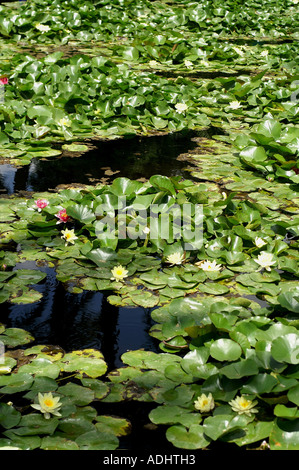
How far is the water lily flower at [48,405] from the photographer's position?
1589 mm

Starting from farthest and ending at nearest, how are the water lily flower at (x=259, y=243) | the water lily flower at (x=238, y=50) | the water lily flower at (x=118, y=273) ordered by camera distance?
the water lily flower at (x=238, y=50)
the water lily flower at (x=259, y=243)
the water lily flower at (x=118, y=273)

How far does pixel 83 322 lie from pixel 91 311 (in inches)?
3.0

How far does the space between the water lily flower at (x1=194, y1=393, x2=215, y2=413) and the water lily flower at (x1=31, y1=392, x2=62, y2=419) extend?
387 mm

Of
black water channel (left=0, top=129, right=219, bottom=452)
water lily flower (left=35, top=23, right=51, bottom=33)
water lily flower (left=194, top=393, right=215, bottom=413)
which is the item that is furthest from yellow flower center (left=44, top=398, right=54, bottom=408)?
water lily flower (left=35, top=23, right=51, bottom=33)

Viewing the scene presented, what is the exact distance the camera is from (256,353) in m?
1.70

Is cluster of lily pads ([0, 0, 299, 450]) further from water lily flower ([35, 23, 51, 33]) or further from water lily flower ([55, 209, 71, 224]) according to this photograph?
water lily flower ([35, 23, 51, 33])

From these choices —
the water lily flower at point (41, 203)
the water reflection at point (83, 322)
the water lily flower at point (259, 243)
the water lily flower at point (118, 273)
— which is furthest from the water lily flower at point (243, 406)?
the water lily flower at point (41, 203)

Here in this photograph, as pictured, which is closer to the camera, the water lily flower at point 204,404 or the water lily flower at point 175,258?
the water lily flower at point 204,404

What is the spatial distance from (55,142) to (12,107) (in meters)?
0.46

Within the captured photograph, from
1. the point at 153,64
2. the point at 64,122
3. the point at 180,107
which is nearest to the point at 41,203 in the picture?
the point at 64,122

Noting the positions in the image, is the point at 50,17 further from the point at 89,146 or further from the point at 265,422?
the point at 265,422

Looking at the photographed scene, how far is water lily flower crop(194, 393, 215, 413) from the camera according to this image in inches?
63.6

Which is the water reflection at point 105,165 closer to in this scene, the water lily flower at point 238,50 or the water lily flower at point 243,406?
the water lily flower at point 243,406

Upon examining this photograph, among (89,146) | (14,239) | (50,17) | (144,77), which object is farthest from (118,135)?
(50,17)
